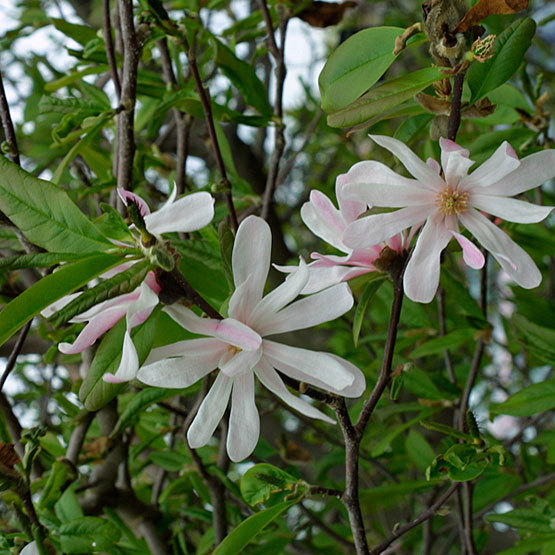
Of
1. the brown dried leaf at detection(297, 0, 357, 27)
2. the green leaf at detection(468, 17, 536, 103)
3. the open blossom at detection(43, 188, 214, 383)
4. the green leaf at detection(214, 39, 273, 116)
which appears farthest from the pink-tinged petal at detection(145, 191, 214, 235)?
the brown dried leaf at detection(297, 0, 357, 27)

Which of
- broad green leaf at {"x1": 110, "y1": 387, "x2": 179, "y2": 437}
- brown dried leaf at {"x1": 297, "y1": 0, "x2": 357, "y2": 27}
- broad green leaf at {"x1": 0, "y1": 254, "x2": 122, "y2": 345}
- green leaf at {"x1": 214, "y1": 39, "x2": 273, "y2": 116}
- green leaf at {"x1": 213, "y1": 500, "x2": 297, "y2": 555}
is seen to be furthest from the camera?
brown dried leaf at {"x1": 297, "y1": 0, "x2": 357, "y2": 27}

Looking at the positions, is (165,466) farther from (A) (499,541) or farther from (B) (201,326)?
(A) (499,541)

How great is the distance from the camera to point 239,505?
89 cm

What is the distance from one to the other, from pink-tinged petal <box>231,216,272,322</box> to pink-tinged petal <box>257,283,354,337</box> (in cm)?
2

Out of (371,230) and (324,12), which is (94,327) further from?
(324,12)

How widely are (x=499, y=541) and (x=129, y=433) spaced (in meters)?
0.81

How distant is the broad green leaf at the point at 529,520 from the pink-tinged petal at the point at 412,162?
0.39m

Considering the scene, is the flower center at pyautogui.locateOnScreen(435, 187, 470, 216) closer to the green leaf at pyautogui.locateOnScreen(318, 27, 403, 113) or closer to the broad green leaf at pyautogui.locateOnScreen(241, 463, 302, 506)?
the green leaf at pyautogui.locateOnScreen(318, 27, 403, 113)

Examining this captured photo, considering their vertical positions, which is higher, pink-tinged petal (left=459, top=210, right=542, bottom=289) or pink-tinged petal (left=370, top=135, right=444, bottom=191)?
pink-tinged petal (left=370, top=135, right=444, bottom=191)

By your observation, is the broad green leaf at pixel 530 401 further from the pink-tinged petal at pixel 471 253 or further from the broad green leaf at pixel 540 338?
the pink-tinged petal at pixel 471 253

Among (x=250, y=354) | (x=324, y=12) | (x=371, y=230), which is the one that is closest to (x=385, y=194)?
(x=371, y=230)

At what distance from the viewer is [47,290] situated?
0.35 meters

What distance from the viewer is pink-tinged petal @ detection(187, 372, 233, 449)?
406mm

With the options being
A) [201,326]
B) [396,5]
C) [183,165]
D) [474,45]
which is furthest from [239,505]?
[396,5]
